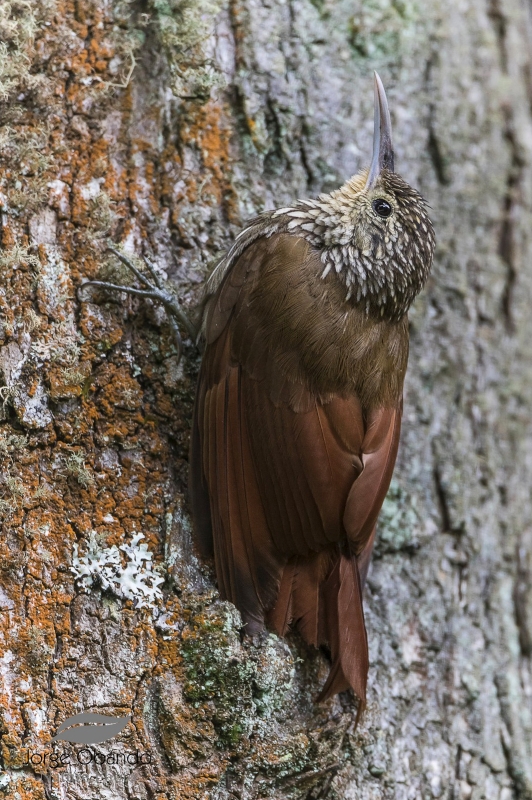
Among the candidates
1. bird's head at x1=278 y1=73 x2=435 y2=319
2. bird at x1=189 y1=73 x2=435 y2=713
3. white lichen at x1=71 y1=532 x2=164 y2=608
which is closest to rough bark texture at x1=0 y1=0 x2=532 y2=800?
white lichen at x1=71 y1=532 x2=164 y2=608

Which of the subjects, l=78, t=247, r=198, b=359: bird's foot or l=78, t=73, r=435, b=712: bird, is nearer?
l=78, t=73, r=435, b=712: bird

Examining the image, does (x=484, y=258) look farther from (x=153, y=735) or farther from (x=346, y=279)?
(x=153, y=735)

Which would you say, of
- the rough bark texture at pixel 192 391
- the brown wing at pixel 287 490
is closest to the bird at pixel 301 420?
the brown wing at pixel 287 490

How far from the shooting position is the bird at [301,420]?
226cm

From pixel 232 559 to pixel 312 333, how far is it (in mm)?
669

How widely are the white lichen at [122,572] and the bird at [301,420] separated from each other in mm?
169

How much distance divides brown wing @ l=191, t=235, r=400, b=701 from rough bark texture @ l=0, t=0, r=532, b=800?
95mm

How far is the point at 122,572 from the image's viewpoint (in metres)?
2.19

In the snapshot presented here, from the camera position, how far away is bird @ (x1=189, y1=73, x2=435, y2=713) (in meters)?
2.26

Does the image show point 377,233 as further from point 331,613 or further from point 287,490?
point 331,613

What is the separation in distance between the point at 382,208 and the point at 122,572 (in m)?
1.35

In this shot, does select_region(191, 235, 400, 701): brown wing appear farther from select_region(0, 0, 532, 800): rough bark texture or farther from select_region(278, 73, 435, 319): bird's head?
select_region(278, 73, 435, 319): bird's head

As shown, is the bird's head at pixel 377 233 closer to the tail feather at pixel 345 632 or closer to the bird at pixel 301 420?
the bird at pixel 301 420

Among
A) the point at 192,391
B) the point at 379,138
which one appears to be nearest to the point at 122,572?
the point at 192,391
